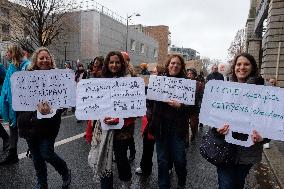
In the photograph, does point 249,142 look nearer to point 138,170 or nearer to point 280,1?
point 138,170

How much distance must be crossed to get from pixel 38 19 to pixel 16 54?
2851 cm

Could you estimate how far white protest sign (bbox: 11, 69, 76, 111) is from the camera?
14.4ft

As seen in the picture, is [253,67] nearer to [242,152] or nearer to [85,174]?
[242,152]

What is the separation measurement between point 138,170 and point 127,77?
2179 mm

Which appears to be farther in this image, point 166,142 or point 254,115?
point 166,142

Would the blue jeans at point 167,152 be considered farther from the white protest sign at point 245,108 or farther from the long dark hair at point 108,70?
the white protest sign at point 245,108

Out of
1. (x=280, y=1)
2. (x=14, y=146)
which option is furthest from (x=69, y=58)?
(x=14, y=146)

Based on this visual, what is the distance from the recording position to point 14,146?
6184 mm

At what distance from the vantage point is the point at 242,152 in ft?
10.8

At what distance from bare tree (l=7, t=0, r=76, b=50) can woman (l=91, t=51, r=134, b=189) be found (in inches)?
1147

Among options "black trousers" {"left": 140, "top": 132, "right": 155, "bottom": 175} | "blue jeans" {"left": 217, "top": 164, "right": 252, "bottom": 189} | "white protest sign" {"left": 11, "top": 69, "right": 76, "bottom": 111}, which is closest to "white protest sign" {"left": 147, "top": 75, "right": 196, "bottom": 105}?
"white protest sign" {"left": 11, "top": 69, "right": 76, "bottom": 111}

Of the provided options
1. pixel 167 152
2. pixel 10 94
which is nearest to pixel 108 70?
pixel 167 152

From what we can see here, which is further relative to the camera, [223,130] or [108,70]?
[108,70]

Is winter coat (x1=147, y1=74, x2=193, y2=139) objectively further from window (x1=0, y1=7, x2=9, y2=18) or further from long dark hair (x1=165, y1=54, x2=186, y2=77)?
window (x1=0, y1=7, x2=9, y2=18)
